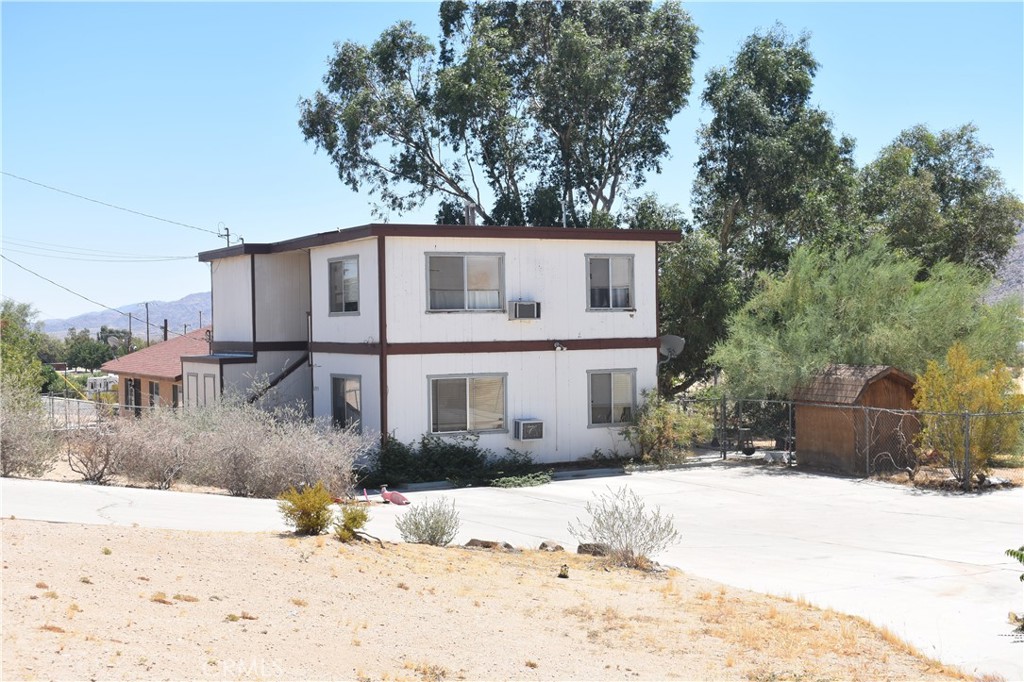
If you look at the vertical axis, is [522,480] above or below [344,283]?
below

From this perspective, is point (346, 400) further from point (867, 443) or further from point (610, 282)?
point (867, 443)

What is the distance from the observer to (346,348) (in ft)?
76.3

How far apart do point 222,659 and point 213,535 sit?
3739 mm

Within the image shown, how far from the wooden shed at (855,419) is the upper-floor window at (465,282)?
7251 mm

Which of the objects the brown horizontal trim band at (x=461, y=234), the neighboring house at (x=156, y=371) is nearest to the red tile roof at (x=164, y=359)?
the neighboring house at (x=156, y=371)

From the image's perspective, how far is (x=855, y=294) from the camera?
24.6 metres

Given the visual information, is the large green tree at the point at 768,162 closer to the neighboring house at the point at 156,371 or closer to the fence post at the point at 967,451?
the fence post at the point at 967,451

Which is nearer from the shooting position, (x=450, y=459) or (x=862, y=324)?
(x=450, y=459)

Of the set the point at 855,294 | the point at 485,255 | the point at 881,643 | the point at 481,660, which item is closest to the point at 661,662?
the point at 481,660

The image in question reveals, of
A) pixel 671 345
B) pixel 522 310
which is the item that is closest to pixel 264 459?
pixel 522 310

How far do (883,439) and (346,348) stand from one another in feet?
38.4

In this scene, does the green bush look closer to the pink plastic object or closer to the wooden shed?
the pink plastic object

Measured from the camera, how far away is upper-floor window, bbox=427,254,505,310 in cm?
2239

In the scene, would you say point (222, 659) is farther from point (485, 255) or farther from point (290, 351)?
point (290, 351)
